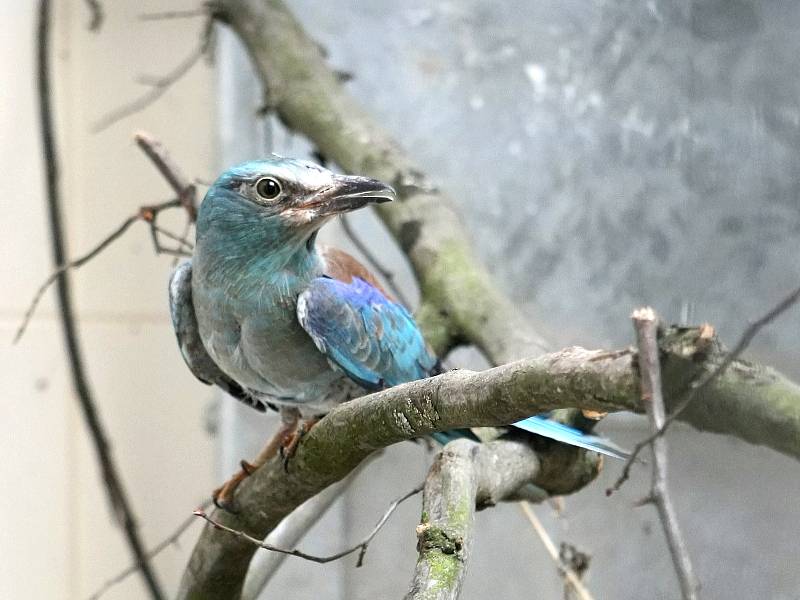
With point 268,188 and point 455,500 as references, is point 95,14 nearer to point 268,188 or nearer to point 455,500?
point 268,188

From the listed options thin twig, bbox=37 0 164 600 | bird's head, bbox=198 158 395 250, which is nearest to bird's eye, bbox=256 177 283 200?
bird's head, bbox=198 158 395 250

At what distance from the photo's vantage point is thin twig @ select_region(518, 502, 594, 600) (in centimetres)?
101

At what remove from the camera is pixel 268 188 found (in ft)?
3.31

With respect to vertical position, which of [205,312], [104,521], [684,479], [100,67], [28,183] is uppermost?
[100,67]

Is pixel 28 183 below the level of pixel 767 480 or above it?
above

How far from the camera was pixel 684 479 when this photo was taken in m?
0.81

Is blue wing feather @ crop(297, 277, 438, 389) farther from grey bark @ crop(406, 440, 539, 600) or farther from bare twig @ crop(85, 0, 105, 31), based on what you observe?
bare twig @ crop(85, 0, 105, 31)

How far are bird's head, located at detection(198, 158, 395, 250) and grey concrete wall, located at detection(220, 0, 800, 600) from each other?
1.07ft

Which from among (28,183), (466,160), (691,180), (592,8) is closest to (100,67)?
(28,183)

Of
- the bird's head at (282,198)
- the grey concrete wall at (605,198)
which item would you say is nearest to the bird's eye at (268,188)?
the bird's head at (282,198)

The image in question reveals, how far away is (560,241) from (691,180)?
342 mm

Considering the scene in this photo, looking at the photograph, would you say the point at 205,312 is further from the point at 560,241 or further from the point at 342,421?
the point at 560,241

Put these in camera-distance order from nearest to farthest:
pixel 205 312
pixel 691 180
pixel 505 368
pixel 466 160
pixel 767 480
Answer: pixel 505 368, pixel 767 480, pixel 691 180, pixel 205 312, pixel 466 160

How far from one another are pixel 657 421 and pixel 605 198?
0.73 metres
